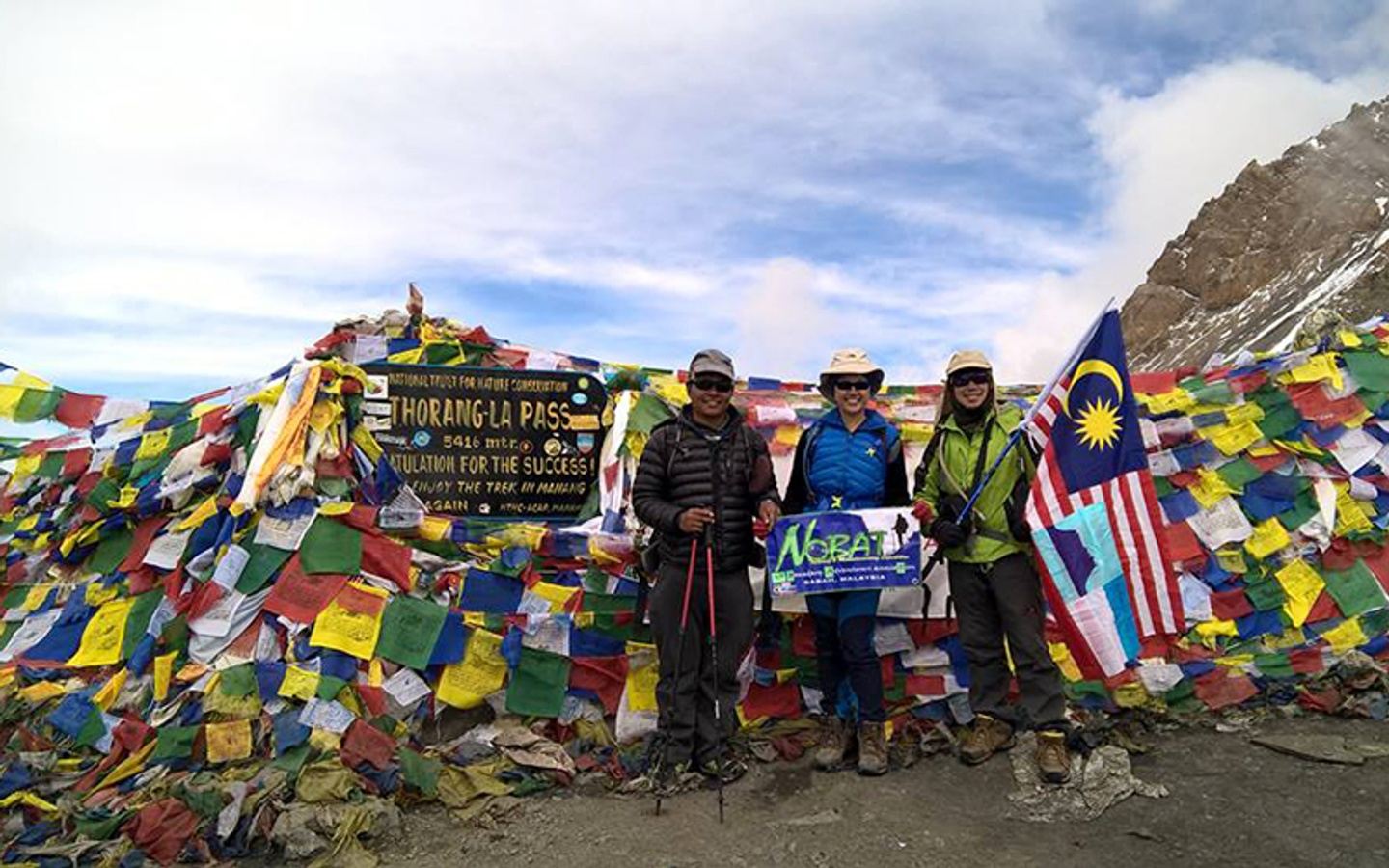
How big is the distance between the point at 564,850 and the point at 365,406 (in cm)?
351

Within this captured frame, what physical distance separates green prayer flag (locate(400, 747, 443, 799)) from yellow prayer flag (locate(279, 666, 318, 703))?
634 millimetres

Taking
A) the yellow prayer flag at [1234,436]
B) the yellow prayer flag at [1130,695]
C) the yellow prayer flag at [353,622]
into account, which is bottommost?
the yellow prayer flag at [1130,695]

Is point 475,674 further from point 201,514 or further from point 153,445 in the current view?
point 153,445

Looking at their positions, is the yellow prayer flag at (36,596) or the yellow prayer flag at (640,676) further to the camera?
the yellow prayer flag at (36,596)

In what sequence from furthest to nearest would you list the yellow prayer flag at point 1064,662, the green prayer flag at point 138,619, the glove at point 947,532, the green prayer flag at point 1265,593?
the green prayer flag at point 1265,593, the yellow prayer flag at point 1064,662, the green prayer flag at point 138,619, the glove at point 947,532

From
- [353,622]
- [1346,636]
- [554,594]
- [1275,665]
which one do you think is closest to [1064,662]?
[1275,665]

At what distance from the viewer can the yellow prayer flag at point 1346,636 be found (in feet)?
23.4

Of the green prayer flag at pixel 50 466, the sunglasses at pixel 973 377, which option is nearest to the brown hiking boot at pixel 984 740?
the sunglasses at pixel 973 377

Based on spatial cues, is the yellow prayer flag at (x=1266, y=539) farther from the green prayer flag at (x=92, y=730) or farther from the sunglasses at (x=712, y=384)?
the green prayer flag at (x=92, y=730)

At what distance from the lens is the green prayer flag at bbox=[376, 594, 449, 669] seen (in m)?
6.32

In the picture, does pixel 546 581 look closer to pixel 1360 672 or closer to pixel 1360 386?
pixel 1360 672

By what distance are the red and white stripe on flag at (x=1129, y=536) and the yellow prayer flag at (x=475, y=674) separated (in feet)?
10.8

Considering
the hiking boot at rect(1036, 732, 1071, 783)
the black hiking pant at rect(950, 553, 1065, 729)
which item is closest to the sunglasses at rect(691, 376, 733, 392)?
the black hiking pant at rect(950, 553, 1065, 729)

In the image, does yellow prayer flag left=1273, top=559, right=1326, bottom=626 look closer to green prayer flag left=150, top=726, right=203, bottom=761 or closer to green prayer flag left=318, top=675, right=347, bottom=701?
green prayer flag left=318, top=675, right=347, bottom=701
